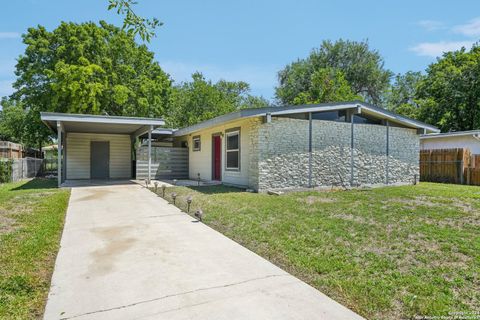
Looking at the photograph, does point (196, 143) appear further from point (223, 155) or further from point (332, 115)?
point (332, 115)

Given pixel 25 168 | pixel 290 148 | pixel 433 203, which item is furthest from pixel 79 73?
pixel 433 203

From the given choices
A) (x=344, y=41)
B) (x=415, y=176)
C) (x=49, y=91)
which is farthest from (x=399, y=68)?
(x=49, y=91)

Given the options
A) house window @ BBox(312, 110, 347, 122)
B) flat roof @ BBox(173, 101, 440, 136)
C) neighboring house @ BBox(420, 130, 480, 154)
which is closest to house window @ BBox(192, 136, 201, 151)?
flat roof @ BBox(173, 101, 440, 136)

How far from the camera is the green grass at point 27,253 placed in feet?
9.07

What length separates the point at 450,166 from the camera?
14656 mm

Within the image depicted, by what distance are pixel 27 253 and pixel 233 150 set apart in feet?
25.7

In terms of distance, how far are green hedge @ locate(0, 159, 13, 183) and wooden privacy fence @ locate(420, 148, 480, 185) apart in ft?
65.3

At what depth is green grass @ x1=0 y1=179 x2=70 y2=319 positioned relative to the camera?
109 inches

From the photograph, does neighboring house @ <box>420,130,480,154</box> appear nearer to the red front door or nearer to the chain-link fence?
the red front door

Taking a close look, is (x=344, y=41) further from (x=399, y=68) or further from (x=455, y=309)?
(x=455, y=309)

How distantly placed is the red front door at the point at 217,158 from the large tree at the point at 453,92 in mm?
19224

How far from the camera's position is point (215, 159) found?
1277 cm

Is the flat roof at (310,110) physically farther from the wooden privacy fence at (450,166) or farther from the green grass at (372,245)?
the green grass at (372,245)

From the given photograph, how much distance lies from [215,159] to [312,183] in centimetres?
428
